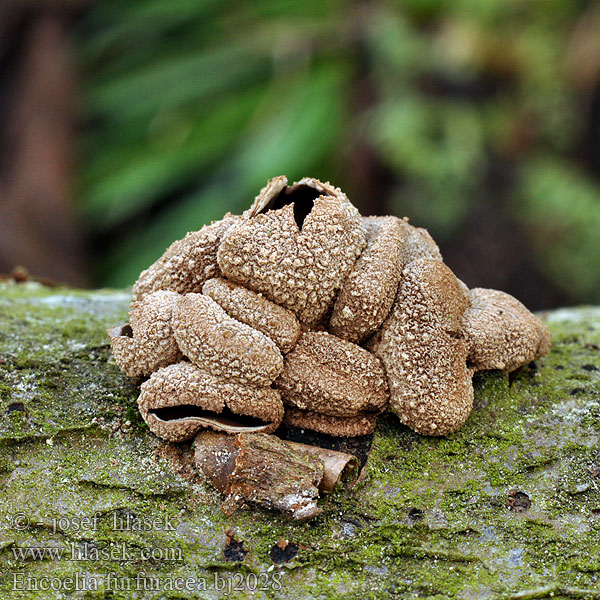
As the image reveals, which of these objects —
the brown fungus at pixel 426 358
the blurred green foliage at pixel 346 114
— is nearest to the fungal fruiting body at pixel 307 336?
the brown fungus at pixel 426 358

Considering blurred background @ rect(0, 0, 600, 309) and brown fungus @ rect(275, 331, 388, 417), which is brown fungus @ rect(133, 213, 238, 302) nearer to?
brown fungus @ rect(275, 331, 388, 417)

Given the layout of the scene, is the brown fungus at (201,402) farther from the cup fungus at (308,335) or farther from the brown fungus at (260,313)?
the brown fungus at (260,313)

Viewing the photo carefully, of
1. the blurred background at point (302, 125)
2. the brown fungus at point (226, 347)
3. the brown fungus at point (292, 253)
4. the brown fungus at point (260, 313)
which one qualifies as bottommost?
the brown fungus at point (226, 347)

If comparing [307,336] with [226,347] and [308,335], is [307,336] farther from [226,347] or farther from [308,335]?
[226,347]

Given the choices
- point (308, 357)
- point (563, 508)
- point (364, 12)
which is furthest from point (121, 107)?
point (563, 508)

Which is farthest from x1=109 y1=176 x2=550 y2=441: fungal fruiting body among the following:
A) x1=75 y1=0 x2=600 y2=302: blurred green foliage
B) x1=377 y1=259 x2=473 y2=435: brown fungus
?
x1=75 y1=0 x2=600 y2=302: blurred green foliage

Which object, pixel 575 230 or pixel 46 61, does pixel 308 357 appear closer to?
pixel 575 230
